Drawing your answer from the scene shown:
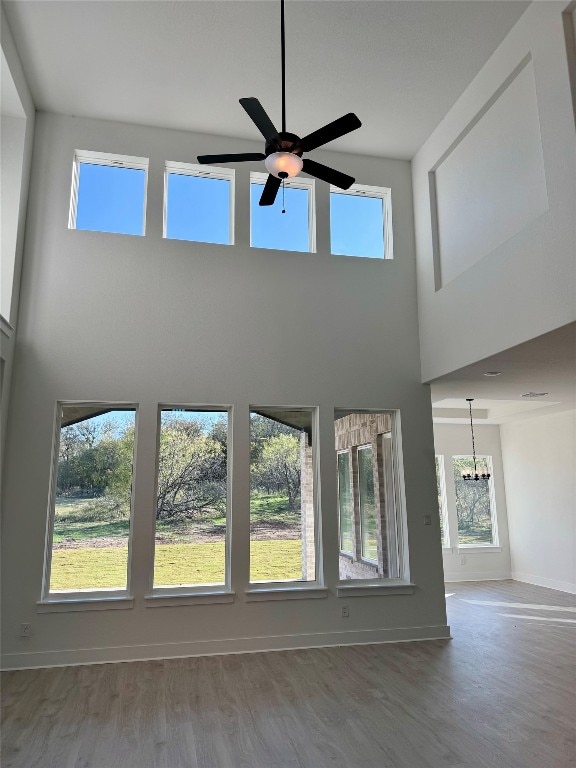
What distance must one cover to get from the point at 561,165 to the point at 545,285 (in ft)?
2.76

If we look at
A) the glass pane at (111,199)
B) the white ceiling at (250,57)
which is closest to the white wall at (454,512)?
the white ceiling at (250,57)

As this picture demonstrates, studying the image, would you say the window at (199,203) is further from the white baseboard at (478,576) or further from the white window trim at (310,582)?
the white baseboard at (478,576)

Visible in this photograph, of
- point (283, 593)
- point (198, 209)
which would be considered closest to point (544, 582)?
point (283, 593)

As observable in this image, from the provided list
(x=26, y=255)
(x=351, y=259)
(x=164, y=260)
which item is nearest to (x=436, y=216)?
(x=351, y=259)

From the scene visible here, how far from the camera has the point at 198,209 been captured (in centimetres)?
579

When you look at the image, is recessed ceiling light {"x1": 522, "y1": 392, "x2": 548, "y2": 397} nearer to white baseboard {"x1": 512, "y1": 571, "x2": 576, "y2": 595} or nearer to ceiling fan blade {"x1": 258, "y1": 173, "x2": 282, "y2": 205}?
white baseboard {"x1": 512, "y1": 571, "x2": 576, "y2": 595}

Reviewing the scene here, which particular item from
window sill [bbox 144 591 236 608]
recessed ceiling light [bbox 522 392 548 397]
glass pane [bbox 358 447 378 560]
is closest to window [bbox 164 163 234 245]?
glass pane [bbox 358 447 378 560]

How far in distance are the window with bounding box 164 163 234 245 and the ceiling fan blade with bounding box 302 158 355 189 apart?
2.26 metres

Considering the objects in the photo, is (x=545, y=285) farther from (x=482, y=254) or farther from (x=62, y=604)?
(x=62, y=604)

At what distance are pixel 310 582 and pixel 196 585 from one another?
1.13 metres

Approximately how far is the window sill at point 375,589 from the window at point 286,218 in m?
3.56

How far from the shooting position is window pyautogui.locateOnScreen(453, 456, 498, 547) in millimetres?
9273

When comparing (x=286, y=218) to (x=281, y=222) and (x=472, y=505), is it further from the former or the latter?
(x=472, y=505)

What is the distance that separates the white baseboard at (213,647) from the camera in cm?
460
